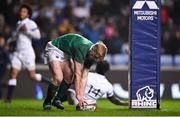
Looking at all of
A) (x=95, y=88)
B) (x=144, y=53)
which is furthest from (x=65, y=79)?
(x=144, y=53)

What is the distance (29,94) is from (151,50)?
283 inches

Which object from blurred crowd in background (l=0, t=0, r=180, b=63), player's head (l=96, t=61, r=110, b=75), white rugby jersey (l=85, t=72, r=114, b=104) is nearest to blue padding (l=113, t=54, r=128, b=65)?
blurred crowd in background (l=0, t=0, r=180, b=63)

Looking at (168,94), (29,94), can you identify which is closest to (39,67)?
(29,94)

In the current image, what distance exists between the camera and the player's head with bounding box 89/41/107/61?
12.8m

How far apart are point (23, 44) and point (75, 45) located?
4.56 m

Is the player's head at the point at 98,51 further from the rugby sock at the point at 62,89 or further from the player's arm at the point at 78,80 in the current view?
the rugby sock at the point at 62,89

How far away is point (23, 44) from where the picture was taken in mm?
17562

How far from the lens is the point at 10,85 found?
17.3m

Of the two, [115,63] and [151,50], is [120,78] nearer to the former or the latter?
[115,63]

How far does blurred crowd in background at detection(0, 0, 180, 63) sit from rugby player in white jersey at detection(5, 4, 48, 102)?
Result: 388 cm

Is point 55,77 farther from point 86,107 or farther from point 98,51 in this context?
point 98,51

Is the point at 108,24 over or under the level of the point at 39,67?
over

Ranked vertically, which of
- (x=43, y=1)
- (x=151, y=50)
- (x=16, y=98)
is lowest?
(x=16, y=98)

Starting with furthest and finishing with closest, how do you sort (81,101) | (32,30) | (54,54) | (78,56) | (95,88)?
(32,30)
(95,88)
(54,54)
(81,101)
(78,56)
